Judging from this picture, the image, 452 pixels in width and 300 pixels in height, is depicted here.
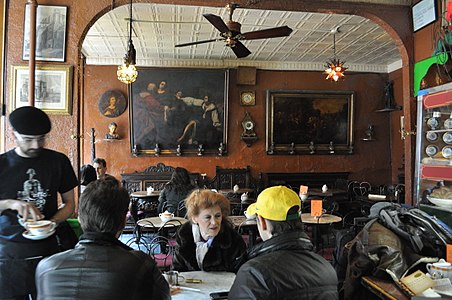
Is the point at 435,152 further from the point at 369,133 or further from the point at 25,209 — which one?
the point at 369,133

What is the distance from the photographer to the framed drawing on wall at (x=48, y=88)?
4.07m

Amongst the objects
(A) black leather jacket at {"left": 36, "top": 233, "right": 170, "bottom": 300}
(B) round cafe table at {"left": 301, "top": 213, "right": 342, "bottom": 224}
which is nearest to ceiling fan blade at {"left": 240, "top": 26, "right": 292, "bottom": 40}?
(B) round cafe table at {"left": 301, "top": 213, "right": 342, "bottom": 224}

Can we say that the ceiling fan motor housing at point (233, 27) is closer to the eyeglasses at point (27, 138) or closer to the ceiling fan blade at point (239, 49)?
the ceiling fan blade at point (239, 49)

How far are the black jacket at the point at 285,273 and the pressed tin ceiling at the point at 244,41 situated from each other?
444 centimetres

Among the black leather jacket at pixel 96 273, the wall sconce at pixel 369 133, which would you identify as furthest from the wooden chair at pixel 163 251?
the wall sconce at pixel 369 133

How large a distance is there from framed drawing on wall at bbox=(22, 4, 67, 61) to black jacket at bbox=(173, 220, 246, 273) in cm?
265

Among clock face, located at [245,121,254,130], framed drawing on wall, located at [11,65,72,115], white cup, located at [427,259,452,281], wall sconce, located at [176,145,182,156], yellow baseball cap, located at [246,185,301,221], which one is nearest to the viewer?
yellow baseball cap, located at [246,185,301,221]

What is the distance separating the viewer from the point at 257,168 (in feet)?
30.4

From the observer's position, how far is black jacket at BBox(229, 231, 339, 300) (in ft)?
5.36

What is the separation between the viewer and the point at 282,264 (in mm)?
1688

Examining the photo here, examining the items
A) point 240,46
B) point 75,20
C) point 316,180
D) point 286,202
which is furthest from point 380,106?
point 286,202

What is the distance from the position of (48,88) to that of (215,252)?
2.76 metres

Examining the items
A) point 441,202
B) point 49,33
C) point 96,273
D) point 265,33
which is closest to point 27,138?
point 96,273

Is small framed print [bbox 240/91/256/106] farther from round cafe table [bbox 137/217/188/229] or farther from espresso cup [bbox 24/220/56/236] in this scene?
espresso cup [bbox 24/220/56/236]
